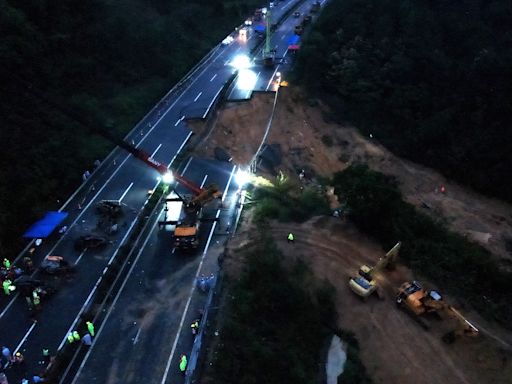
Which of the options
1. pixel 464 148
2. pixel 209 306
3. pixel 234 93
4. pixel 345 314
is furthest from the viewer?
pixel 234 93

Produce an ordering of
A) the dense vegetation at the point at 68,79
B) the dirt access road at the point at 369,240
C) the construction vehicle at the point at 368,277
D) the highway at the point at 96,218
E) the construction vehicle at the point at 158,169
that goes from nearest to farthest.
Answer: the highway at the point at 96,218 → the dirt access road at the point at 369,240 → the construction vehicle at the point at 368,277 → the construction vehicle at the point at 158,169 → the dense vegetation at the point at 68,79

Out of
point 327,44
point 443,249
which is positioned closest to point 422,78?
point 327,44

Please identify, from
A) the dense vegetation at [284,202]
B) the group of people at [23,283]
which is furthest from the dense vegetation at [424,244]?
the group of people at [23,283]

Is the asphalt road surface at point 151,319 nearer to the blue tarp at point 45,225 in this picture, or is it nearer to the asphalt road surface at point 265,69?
the blue tarp at point 45,225

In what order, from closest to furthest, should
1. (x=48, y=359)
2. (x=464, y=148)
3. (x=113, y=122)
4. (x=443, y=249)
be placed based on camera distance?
(x=48, y=359) < (x=443, y=249) < (x=113, y=122) < (x=464, y=148)

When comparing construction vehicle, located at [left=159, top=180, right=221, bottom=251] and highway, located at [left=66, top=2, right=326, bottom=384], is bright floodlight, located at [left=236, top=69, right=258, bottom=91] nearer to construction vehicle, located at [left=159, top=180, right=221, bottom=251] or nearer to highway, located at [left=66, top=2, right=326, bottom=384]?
construction vehicle, located at [left=159, top=180, right=221, bottom=251]

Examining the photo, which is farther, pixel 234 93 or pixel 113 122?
pixel 234 93

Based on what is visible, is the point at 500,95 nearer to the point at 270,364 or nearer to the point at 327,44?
the point at 327,44
